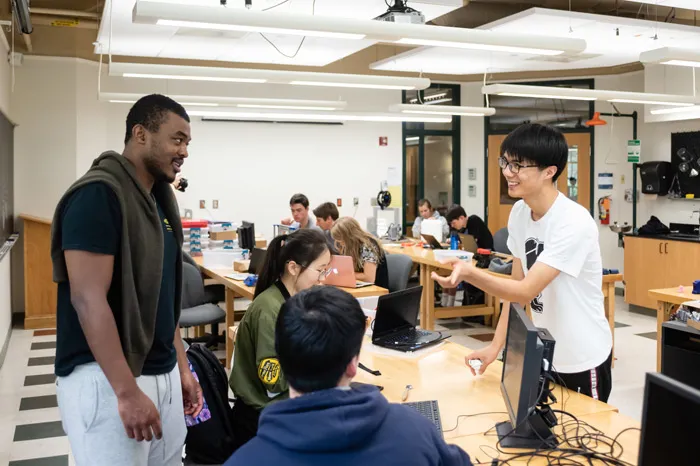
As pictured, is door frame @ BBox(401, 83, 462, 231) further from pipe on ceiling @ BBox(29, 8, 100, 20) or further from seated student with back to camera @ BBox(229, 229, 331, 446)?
seated student with back to camera @ BBox(229, 229, 331, 446)

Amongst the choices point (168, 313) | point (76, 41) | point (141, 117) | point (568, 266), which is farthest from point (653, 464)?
point (76, 41)

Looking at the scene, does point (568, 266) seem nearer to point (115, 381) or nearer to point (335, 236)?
point (115, 381)

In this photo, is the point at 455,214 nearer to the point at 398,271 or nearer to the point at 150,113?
the point at 398,271

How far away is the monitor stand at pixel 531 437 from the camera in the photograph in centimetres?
209

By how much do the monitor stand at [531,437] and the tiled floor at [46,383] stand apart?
127 centimetres

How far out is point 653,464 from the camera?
126cm

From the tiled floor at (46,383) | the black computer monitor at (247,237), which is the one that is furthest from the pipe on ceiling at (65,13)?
the tiled floor at (46,383)

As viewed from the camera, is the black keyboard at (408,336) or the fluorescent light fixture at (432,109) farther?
the fluorescent light fixture at (432,109)

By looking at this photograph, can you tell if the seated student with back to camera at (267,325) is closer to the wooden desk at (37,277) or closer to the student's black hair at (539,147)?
the student's black hair at (539,147)

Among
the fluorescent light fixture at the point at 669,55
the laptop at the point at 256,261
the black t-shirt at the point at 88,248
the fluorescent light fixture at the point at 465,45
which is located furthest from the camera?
the laptop at the point at 256,261

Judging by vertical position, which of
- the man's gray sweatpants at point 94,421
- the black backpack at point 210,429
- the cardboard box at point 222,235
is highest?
the cardboard box at point 222,235

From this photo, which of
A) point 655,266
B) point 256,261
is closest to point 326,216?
point 256,261

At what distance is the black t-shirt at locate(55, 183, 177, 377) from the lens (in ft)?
5.74

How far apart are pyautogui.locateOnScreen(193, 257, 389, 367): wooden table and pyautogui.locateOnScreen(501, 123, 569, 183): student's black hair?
2306 millimetres
